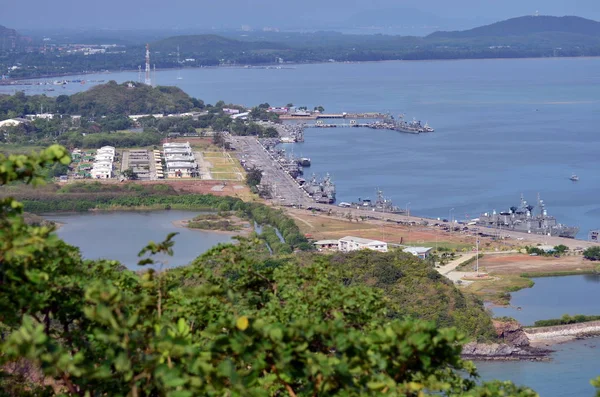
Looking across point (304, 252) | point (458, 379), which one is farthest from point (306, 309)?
point (304, 252)

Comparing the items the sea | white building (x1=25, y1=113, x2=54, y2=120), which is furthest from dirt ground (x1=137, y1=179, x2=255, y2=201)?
white building (x1=25, y1=113, x2=54, y2=120)

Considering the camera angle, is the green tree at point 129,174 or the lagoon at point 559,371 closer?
the lagoon at point 559,371

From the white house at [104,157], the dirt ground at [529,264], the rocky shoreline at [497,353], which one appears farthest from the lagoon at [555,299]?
the white house at [104,157]

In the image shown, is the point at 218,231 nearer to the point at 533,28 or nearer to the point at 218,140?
the point at 218,140

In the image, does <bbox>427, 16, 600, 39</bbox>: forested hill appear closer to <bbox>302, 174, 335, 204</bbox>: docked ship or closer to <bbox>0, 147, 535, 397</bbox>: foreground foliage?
<bbox>302, 174, 335, 204</bbox>: docked ship

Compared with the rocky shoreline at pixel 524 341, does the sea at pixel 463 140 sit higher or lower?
lower

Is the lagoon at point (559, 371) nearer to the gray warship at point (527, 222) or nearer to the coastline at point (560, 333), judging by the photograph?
the coastline at point (560, 333)

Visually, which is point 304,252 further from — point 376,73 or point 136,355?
point 376,73
